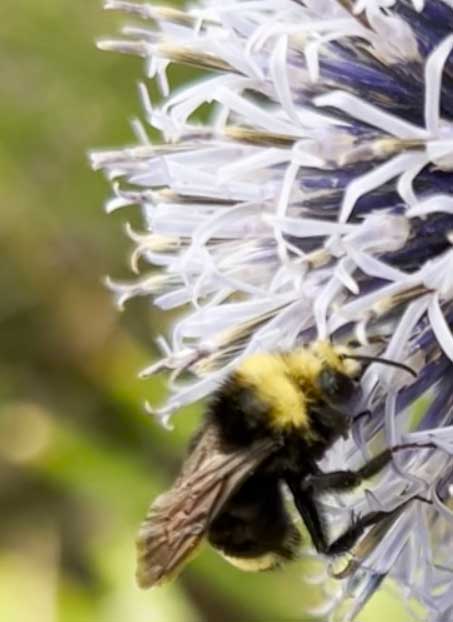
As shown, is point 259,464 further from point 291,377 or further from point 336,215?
point 336,215

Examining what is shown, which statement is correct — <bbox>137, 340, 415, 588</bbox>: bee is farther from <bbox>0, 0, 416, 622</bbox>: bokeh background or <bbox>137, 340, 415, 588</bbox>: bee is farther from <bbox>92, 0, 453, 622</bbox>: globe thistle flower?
<bbox>0, 0, 416, 622</bbox>: bokeh background

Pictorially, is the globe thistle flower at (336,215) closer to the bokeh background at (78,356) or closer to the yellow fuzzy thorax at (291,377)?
the yellow fuzzy thorax at (291,377)

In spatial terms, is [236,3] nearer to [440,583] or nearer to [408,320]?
[408,320]

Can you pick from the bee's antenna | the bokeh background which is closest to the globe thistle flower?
the bee's antenna

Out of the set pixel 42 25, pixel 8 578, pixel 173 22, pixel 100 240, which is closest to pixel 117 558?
pixel 8 578

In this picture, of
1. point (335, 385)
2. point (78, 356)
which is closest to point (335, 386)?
point (335, 385)

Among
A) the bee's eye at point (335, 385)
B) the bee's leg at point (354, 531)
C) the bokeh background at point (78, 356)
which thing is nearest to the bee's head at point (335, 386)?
the bee's eye at point (335, 385)
